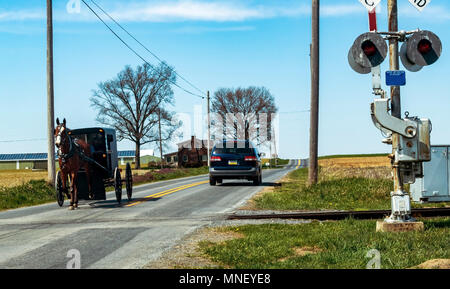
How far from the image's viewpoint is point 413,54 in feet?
29.4

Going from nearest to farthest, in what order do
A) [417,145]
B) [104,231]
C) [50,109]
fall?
1. [417,145]
2. [104,231]
3. [50,109]

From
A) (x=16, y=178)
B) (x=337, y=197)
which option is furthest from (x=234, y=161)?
(x=16, y=178)

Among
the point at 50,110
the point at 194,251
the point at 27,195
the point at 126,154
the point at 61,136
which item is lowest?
the point at 27,195

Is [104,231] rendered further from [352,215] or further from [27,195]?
[27,195]

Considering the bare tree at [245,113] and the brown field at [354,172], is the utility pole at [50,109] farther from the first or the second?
the bare tree at [245,113]

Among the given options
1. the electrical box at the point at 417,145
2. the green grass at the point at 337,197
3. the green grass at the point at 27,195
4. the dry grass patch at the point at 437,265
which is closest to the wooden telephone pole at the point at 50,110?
the green grass at the point at 27,195

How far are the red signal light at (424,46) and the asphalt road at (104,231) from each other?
17.1 feet

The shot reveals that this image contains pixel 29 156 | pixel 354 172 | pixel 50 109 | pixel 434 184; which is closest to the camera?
pixel 434 184

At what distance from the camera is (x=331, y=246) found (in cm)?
803

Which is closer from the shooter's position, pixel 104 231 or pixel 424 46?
pixel 424 46

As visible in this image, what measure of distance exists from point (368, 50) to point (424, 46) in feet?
3.08

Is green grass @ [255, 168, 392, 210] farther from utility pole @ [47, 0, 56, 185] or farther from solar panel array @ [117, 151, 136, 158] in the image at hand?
solar panel array @ [117, 151, 136, 158]

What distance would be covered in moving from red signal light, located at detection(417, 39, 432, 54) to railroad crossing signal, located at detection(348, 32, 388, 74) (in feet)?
1.94

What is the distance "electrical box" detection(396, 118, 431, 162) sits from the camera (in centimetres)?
878
